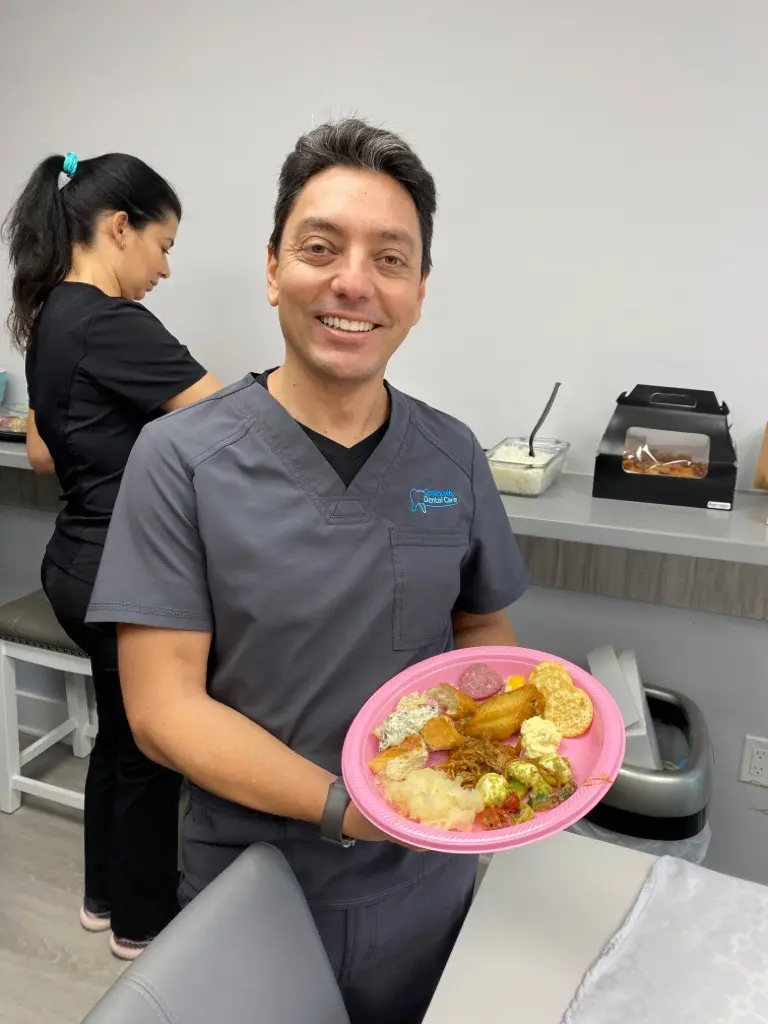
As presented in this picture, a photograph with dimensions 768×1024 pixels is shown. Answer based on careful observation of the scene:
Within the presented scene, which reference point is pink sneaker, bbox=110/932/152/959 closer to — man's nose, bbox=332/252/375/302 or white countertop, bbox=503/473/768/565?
white countertop, bbox=503/473/768/565

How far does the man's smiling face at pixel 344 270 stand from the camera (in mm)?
919

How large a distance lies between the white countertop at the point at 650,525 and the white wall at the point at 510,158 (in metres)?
0.25

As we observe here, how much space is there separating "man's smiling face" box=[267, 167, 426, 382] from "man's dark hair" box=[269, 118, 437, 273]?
0.01 m

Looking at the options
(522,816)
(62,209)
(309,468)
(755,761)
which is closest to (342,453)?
(309,468)

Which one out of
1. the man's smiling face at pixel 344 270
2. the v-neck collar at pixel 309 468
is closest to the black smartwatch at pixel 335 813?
the v-neck collar at pixel 309 468

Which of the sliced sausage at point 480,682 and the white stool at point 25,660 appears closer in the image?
the sliced sausage at point 480,682

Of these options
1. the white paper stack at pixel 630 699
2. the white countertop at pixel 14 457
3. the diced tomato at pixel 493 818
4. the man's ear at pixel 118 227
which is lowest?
the white paper stack at pixel 630 699

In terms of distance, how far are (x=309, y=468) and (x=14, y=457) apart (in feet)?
4.43

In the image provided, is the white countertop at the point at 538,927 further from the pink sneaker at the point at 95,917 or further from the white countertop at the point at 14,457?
the white countertop at the point at 14,457

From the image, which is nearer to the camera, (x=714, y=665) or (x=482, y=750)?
(x=482, y=750)

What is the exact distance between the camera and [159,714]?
90 cm

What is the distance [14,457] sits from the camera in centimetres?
201

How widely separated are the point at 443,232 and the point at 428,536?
101 cm

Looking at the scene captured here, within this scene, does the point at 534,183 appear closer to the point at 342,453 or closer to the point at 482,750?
the point at 342,453
